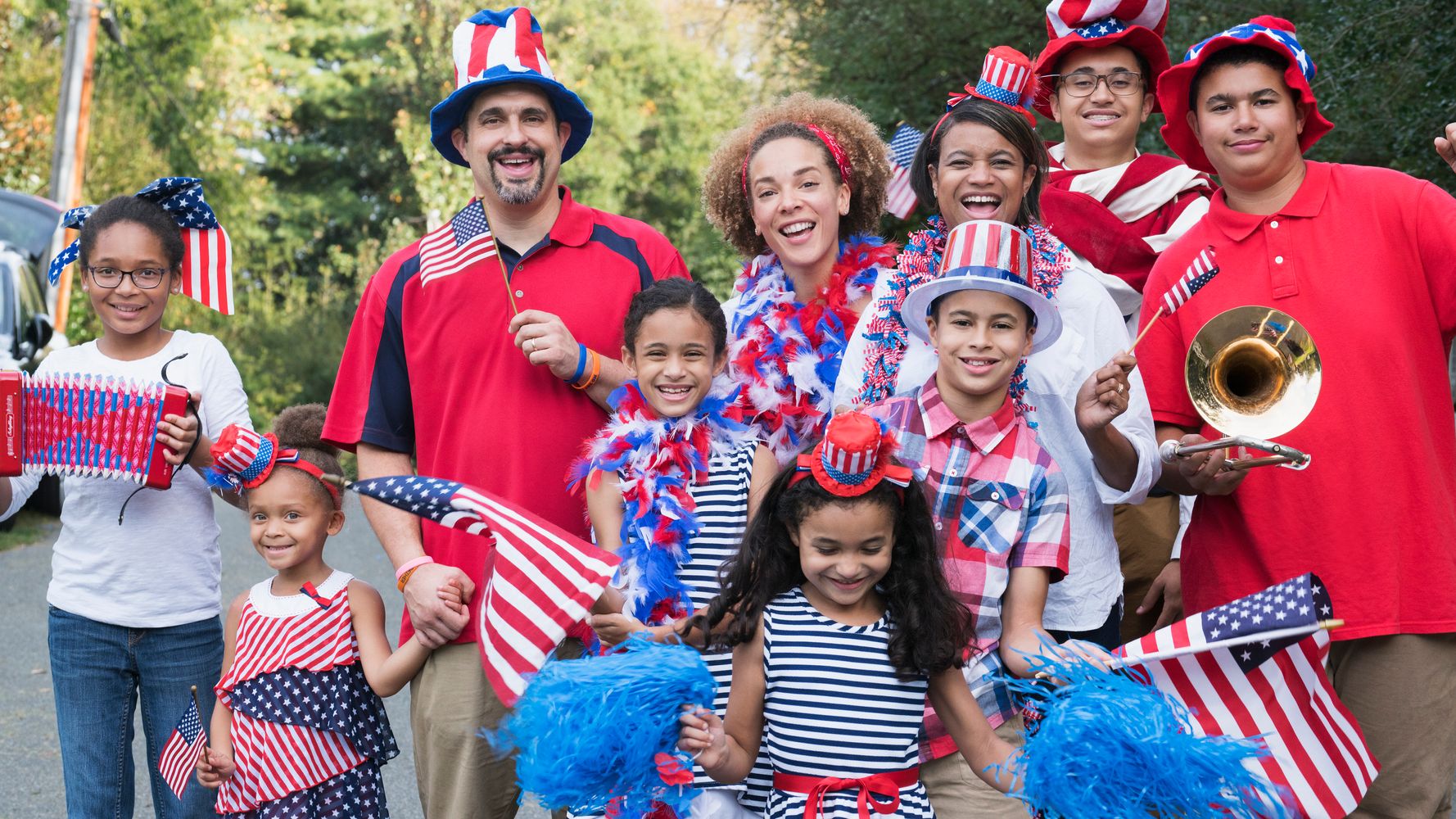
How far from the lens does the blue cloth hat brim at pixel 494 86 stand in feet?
12.6

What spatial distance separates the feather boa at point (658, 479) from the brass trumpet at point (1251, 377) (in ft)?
3.82

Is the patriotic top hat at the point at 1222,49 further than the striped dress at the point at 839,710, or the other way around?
the patriotic top hat at the point at 1222,49

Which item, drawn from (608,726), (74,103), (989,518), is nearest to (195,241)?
(608,726)

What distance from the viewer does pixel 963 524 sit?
10.6 feet

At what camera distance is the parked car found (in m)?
11.3

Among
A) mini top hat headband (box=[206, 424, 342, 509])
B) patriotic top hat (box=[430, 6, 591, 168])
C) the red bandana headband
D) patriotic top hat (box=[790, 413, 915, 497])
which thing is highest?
patriotic top hat (box=[430, 6, 591, 168])

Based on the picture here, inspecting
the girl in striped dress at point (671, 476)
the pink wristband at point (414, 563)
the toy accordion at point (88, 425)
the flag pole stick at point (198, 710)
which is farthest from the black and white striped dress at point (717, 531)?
the toy accordion at point (88, 425)

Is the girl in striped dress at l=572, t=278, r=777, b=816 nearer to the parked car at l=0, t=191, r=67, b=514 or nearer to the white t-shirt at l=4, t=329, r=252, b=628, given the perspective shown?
the white t-shirt at l=4, t=329, r=252, b=628

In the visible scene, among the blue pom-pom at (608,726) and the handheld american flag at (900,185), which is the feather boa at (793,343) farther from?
the blue pom-pom at (608,726)

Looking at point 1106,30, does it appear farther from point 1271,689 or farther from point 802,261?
point 1271,689

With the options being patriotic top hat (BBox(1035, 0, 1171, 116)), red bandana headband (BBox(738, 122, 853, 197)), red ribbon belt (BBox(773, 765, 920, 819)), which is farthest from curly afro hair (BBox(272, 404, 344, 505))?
patriotic top hat (BBox(1035, 0, 1171, 116))

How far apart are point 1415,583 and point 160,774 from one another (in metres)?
3.57

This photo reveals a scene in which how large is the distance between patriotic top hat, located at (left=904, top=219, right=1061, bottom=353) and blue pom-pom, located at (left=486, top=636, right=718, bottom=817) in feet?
3.57

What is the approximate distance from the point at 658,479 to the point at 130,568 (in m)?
1.76
